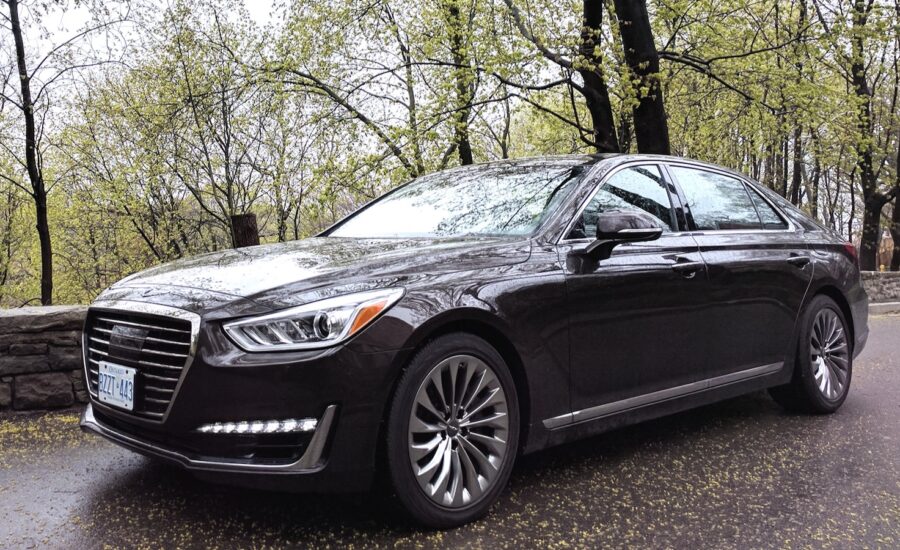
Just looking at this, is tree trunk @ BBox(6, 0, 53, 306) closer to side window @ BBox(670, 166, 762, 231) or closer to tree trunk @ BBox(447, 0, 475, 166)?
tree trunk @ BBox(447, 0, 475, 166)

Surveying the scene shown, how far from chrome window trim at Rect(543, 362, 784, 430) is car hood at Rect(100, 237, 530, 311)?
777 mm

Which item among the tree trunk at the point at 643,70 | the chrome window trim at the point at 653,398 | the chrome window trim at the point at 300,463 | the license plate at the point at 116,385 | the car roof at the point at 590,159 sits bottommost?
the chrome window trim at the point at 653,398

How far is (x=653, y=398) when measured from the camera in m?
3.82

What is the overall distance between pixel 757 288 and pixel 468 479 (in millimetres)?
2417

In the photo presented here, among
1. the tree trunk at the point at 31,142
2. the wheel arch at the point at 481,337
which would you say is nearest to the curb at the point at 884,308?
the wheel arch at the point at 481,337

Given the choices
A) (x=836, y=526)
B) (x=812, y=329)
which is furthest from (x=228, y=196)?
(x=836, y=526)

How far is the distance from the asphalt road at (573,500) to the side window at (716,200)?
51.0 inches

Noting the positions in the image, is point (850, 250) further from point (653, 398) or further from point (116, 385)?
point (116, 385)

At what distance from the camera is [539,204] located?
3.72 meters

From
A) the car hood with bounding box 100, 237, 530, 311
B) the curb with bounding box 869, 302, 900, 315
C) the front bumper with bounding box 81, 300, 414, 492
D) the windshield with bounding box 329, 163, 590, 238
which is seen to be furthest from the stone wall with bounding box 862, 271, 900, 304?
the front bumper with bounding box 81, 300, 414, 492

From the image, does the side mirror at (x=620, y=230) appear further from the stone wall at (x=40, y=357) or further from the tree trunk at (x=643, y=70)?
the tree trunk at (x=643, y=70)

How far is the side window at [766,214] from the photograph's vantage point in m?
4.89

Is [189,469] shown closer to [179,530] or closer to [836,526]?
[179,530]

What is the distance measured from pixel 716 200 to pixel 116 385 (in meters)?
3.54
